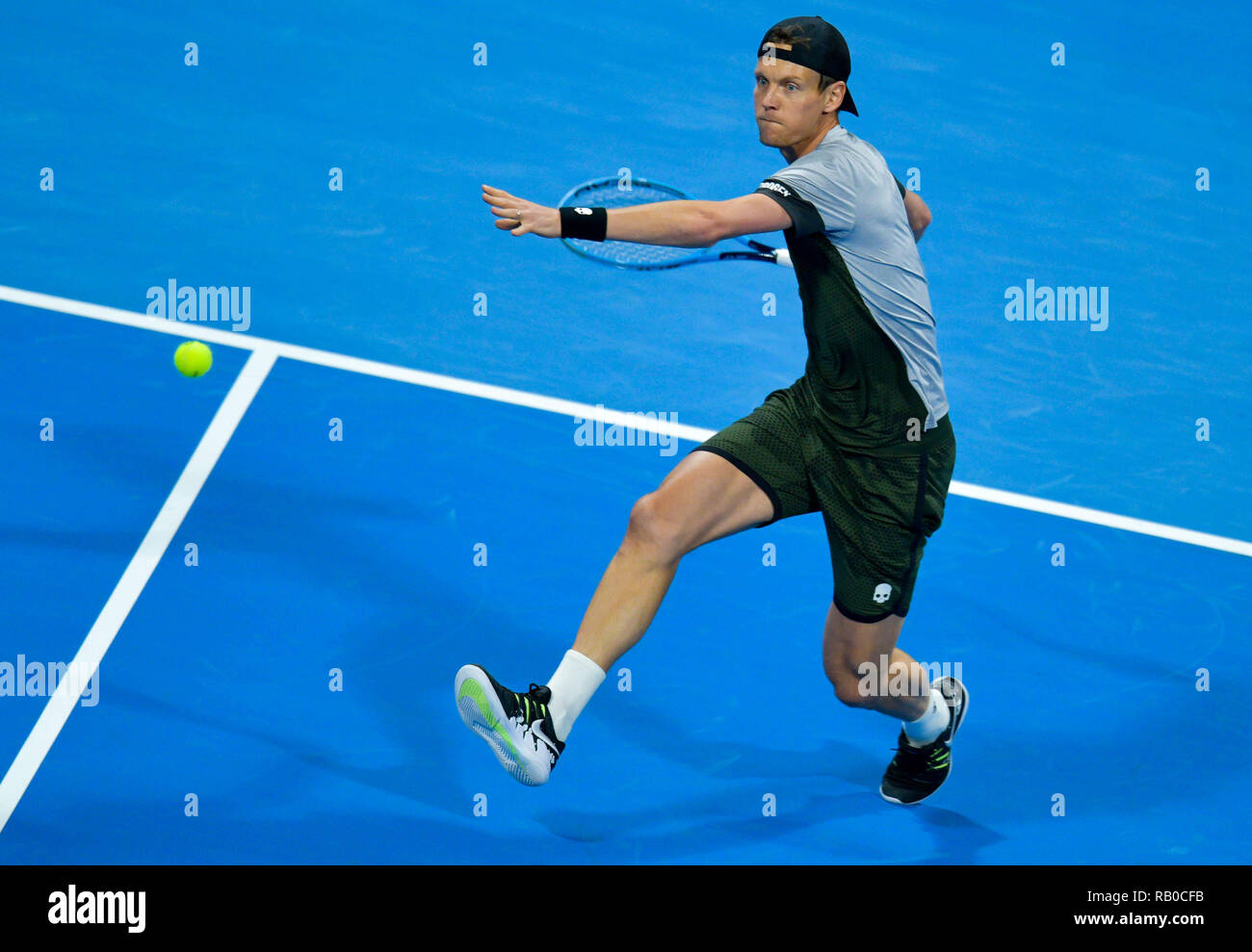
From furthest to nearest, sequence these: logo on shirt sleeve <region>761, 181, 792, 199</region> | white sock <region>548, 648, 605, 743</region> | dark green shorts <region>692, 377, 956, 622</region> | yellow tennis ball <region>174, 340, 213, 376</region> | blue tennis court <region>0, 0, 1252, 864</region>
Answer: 1. yellow tennis ball <region>174, 340, 213, 376</region>
2. blue tennis court <region>0, 0, 1252, 864</region>
3. dark green shorts <region>692, 377, 956, 622</region>
4. white sock <region>548, 648, 605, 743</region>
5. logo on shirt sleeve <region>761, 181, 792, 199</region>

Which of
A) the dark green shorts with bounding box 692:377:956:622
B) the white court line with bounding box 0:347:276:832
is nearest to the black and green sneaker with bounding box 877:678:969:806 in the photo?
the dark green shorts with bounding box 692:377:956:622

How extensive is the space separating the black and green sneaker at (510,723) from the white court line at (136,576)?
1566 mm

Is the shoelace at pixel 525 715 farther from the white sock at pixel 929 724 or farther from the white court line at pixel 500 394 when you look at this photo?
the white court line at pixel 500 394

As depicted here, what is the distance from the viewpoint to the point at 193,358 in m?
7.00

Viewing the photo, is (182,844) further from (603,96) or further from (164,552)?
(603,96)

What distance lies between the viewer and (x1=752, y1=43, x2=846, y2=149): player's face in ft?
15.5

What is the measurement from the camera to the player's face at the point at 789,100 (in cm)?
473

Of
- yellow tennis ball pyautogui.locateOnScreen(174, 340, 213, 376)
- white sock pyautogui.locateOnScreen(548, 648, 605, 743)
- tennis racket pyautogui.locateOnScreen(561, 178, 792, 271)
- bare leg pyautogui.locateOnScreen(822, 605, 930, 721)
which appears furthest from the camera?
yellow tennis ball pyautogui.locateOnScreen(174, 340, 213, 376)

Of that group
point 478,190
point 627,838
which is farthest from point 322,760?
point 478,190

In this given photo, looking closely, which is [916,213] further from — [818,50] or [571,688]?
[571,688]

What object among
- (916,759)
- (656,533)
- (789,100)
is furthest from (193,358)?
(916,759)

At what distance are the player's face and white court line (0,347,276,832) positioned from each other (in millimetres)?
2961

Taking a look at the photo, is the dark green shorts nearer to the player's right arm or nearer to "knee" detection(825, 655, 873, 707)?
"knee" detection(825, 655, 873, 707)

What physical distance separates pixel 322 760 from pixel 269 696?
1.19 feet
